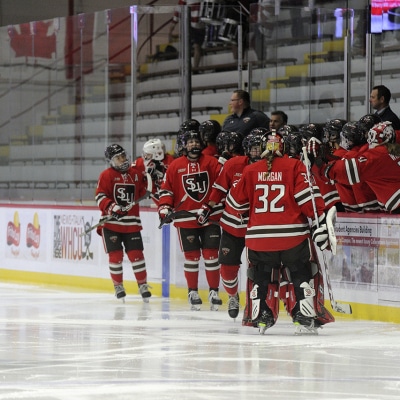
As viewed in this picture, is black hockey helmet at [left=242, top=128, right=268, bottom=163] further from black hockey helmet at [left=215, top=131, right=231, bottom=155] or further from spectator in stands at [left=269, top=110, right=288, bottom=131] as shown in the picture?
spectator in stands at [left=269, top=110, right=288, bottom=131]

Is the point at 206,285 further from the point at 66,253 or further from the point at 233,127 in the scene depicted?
the point at 66,253

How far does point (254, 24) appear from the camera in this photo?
37.1 ft

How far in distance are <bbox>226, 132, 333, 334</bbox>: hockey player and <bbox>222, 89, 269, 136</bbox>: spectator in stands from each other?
2156 mm

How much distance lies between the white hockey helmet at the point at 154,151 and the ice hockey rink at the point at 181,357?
1.32m

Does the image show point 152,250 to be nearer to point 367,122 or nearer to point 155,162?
point 155,162

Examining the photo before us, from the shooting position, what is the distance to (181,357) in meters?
6.64

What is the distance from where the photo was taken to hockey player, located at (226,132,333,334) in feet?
24.9

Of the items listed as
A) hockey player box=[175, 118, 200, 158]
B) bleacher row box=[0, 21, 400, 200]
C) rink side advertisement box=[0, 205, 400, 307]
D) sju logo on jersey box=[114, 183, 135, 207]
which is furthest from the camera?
bleacher row box=[0, 21, 400, 200]

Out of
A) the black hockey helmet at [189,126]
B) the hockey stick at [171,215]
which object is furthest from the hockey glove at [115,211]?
the black hockey helmet at [189,126]

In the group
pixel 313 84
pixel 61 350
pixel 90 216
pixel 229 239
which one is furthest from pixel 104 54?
pixel 61 350

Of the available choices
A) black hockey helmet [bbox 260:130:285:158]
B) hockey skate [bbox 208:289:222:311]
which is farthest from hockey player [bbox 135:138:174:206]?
black hockey helmet [bbox 260:130:285:158]

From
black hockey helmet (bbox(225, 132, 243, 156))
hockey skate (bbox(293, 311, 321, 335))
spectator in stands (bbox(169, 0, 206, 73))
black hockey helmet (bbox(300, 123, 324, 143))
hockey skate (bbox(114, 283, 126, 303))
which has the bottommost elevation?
hockey skate (bbox(114, 283, 126, 303))

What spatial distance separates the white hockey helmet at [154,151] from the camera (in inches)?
404

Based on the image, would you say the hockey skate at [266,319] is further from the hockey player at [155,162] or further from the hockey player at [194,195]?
the hockey player at [155,162]
